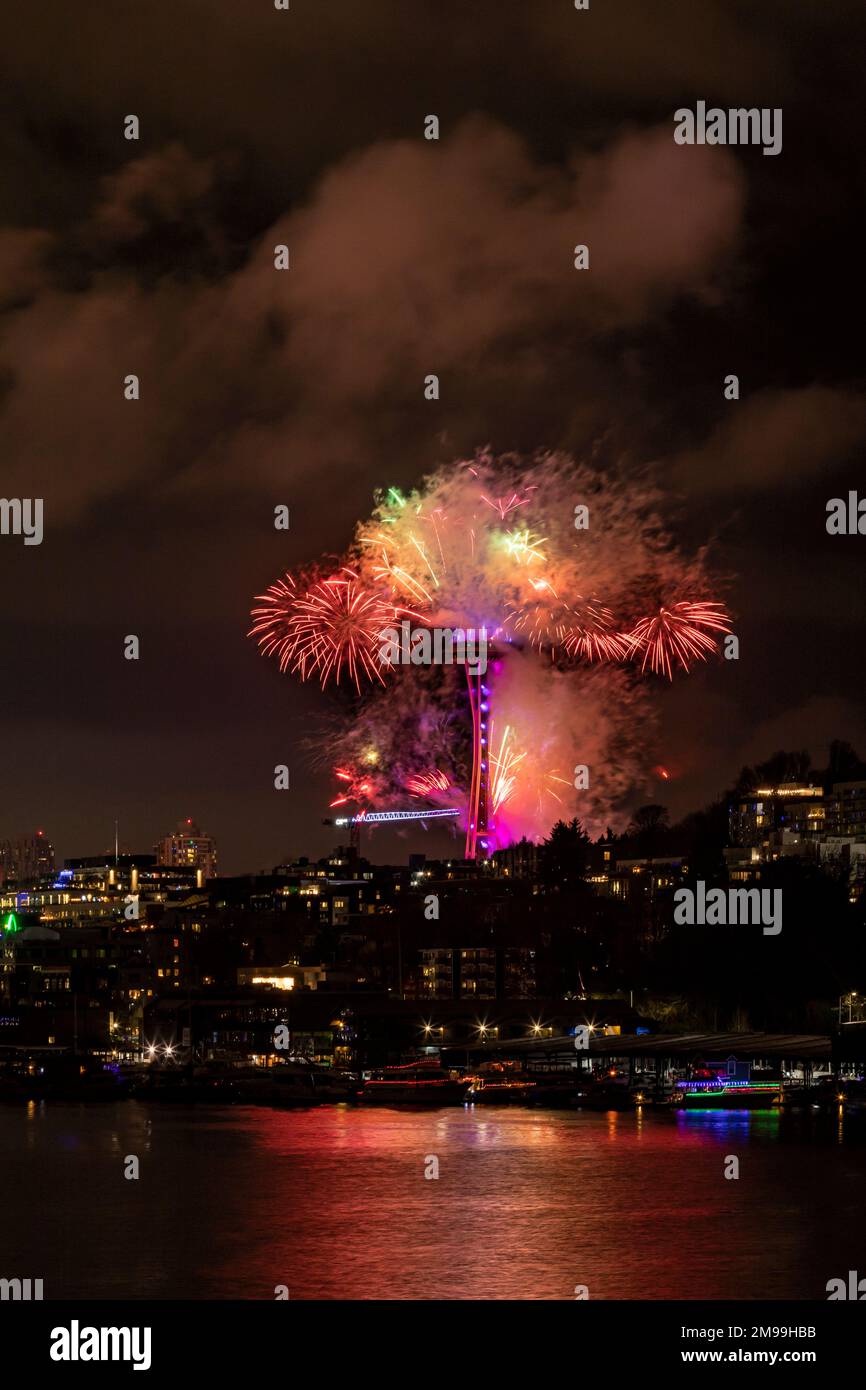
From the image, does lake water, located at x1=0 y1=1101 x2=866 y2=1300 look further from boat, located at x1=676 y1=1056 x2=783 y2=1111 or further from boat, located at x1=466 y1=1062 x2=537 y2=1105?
boat, located at x1=466 y1=1062 x2=537 y2=1105

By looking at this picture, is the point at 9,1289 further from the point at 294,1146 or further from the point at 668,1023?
the point at 668,1023

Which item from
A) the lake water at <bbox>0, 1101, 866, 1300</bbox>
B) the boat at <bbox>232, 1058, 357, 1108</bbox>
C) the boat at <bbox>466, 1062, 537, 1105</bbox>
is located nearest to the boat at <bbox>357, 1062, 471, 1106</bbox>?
the boat at <bbox>466, 1062, 537, 1105</bbox>

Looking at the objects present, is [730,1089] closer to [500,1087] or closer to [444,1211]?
[500,1087]
